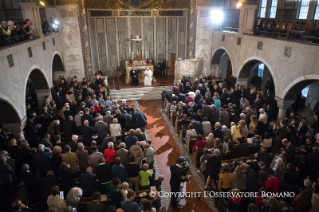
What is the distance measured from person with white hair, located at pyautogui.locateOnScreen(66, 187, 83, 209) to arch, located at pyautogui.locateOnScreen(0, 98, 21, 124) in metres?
4.08

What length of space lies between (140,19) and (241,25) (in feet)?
24.8

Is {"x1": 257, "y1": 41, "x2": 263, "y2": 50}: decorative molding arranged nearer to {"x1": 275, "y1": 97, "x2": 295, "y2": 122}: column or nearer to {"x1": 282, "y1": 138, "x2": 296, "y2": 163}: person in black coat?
{"x1": 275, "y1": 97, "x2": 295, "y2": 122}: column

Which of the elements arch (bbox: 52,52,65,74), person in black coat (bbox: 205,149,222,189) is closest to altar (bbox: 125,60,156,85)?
arch (bbox: 52,52,65,74)

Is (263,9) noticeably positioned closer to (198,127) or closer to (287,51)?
(287,51)

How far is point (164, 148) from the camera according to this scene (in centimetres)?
941

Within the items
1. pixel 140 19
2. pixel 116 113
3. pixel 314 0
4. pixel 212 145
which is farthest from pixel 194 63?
pixel 212 145

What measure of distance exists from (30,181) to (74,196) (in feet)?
4.69

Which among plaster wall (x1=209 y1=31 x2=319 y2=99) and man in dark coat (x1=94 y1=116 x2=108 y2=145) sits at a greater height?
plaster wall (x1=209 y1=31 x2=319 y2=99)

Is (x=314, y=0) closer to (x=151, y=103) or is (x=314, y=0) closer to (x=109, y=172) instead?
(x=151, y=103)

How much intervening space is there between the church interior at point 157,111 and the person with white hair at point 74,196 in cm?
2

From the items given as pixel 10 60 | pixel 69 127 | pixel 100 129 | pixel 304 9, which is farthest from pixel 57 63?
pixel 304 9

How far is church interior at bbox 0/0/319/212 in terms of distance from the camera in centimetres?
558

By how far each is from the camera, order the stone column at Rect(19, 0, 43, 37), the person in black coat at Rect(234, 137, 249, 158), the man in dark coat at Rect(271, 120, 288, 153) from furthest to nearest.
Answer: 1. the stone column at Rect(19, 0, 43, 37)
2. the man in dark coat at Rect(271, 120, 288, 153)
3. the person in black coat at Rect(234, 137, 249, 158)

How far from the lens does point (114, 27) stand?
16.9m
